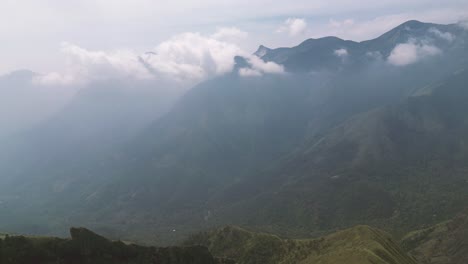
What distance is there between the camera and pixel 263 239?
527ft

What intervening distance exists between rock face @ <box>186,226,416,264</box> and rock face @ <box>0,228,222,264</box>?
4421cm

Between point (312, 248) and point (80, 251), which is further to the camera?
point (312, 248)

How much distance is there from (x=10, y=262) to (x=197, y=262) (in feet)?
137

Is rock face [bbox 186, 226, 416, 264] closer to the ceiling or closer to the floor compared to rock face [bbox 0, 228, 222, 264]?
closer to the floor

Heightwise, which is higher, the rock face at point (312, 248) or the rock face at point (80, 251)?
the rock face at point (80, 251)

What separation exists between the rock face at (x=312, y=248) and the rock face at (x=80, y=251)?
145 feet

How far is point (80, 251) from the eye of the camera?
87.6 meters

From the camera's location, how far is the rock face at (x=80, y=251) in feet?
266

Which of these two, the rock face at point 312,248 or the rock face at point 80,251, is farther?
the rock face at point 312,248

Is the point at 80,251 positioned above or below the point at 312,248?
above

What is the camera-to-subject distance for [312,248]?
145 metres

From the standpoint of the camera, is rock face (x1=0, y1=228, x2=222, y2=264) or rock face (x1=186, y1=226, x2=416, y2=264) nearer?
rock face (x1=0, y1=228, x2=222, y2=264)

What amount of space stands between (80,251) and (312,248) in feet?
261

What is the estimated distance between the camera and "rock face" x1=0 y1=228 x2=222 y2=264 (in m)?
81.1
